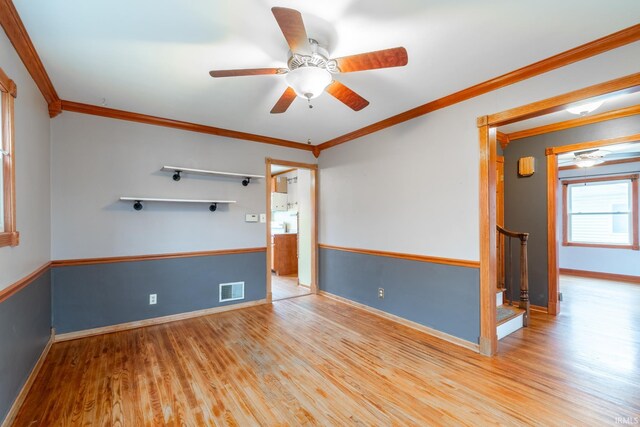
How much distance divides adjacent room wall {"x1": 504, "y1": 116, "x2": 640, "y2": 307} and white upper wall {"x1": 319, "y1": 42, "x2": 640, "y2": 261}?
6.57 ft

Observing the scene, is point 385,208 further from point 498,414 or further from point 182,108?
point 182,108

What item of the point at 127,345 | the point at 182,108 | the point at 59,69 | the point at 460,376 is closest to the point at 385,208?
the point at 460,376

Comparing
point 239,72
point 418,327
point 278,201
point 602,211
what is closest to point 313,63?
point 239,72

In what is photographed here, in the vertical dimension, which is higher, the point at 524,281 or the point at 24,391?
the point at 524,281

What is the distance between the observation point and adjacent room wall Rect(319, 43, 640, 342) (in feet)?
7.69

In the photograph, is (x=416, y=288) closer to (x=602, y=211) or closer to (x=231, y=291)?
(x=231, y=291)

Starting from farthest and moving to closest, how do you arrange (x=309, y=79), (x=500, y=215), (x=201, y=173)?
(x=500, y=215) → (x=201, y=173) → (x=309, y=79)

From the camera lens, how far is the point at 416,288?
331 cm

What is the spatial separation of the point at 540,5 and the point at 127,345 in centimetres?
425

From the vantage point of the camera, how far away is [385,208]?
371 centimetres

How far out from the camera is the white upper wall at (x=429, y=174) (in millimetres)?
2291

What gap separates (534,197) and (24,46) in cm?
554

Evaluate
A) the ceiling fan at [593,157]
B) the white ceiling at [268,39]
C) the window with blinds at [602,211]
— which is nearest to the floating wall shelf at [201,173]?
the white ceiling at [268,39]

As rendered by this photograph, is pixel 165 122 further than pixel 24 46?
Yes
